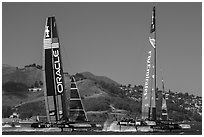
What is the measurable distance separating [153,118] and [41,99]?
4848cm

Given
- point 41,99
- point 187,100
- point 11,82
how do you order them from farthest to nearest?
point 11,82, point 41,99, point 187,100

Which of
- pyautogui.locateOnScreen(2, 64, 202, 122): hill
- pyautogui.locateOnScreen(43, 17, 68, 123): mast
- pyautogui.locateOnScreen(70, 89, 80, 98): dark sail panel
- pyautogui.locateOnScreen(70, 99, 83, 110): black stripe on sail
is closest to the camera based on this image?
pyautogui.locateOnScreen(43, 17, 68, 123): mast

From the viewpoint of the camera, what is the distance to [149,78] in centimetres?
2294

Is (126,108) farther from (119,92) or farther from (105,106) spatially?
(119,92)

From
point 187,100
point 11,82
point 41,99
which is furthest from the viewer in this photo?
point 11,82

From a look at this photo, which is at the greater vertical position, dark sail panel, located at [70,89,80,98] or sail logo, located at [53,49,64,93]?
sail logo, located at [53,49,64,93]

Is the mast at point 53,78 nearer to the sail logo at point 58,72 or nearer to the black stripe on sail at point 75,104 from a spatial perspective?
the sail logo at point 58,72

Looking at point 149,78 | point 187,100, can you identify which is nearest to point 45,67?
point 149,78

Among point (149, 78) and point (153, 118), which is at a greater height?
point (149, 78)

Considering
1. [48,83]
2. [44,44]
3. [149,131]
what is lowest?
[149,131]

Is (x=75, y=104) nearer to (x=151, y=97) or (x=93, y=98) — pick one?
(x=151, y=97)

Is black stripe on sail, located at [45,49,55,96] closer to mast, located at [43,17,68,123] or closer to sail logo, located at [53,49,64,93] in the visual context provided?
mast, located at [43,17,68,123]

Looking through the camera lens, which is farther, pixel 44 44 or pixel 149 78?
pixel 149 78

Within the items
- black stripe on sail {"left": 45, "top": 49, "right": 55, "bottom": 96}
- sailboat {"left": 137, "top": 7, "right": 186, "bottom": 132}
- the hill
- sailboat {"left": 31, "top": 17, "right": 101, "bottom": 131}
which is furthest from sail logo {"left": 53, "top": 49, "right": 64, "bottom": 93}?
the hill
